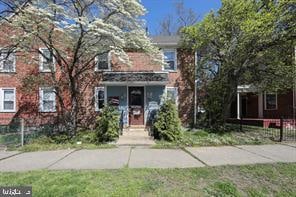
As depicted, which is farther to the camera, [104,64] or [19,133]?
[104,64]

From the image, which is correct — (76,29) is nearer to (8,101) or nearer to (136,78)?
(136,78)

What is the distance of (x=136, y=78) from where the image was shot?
Result: 75.5 ft

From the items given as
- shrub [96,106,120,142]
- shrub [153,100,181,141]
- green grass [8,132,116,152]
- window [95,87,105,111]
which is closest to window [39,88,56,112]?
window [95,87,105,111]

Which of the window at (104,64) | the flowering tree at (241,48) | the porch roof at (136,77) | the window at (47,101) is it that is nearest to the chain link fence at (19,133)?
the window at (47,101)

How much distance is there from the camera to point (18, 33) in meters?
18.0

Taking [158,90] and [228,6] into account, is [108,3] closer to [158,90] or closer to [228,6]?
[228,6]

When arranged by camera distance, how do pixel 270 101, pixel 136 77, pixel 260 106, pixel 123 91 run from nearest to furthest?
pixel 136 77, pixel 123 91, pixel 270 101, pixel 260 106

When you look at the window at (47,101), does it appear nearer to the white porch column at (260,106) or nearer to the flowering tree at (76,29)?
the flowering tree at (76,29)

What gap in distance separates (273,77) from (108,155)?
1194 centimetres

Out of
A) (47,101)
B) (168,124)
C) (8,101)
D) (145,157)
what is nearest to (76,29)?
(168,124)

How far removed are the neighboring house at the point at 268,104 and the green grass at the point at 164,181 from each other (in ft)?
55.9

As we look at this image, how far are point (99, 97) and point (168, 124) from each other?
8.46 m

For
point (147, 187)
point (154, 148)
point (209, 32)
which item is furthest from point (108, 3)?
point (147, 187)

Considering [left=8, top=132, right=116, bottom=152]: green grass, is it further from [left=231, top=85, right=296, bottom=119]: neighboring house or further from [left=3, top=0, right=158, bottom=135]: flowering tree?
[left=231, top=85, right=296, bottom=119]: neighboring house
